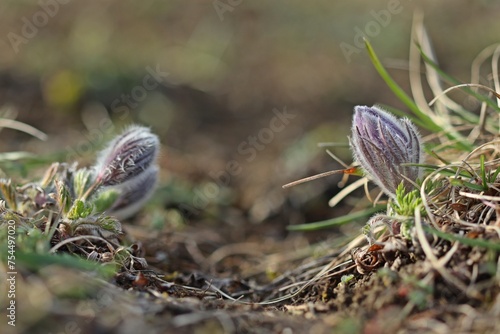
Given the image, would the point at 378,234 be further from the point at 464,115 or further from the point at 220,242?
the point at 220,242

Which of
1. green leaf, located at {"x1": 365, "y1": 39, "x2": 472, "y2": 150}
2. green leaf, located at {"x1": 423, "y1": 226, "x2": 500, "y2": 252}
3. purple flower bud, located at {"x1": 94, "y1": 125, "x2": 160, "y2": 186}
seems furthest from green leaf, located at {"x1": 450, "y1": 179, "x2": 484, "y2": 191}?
purple flower bud, located at {"x1": 94, "y1": 125, "x2": 160, "y2": 186}

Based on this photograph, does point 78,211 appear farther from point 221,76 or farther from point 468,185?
point 221,76

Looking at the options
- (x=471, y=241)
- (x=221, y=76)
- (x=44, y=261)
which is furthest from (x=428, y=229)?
(x=221, y=76)

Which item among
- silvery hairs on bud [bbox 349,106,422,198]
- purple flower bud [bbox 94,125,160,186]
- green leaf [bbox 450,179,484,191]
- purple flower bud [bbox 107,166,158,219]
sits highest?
silvery hairs on bud [bbox 349,106,422,198]

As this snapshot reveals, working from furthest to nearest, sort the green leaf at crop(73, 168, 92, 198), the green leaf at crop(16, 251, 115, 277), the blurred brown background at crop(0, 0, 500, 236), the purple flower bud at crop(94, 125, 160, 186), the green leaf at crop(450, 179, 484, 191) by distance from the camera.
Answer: the blurred brown background at crop(0, 0, 500, 236), the purple flower bud at crop(94, 125, 160, 186), the green leaf at crop(73, 168, 92, 198), the green leaf at crop(450, 179, 484, 191), the green leaf at crop(16, 251, 115, 277)

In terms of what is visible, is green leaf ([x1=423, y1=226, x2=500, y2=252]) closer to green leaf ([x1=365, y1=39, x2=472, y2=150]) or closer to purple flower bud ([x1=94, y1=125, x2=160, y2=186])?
green leaf ([x1=365, y1=39, x2=472, y2=150])

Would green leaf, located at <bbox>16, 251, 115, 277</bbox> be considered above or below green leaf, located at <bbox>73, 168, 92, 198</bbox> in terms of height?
below

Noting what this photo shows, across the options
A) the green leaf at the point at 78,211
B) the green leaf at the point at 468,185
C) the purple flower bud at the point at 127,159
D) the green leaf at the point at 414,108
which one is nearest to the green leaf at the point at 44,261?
the green leaf at the point at 78,211

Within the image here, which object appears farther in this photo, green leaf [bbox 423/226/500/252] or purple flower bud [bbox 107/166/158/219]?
purple flower bud [bbox 107/166/158/219]
